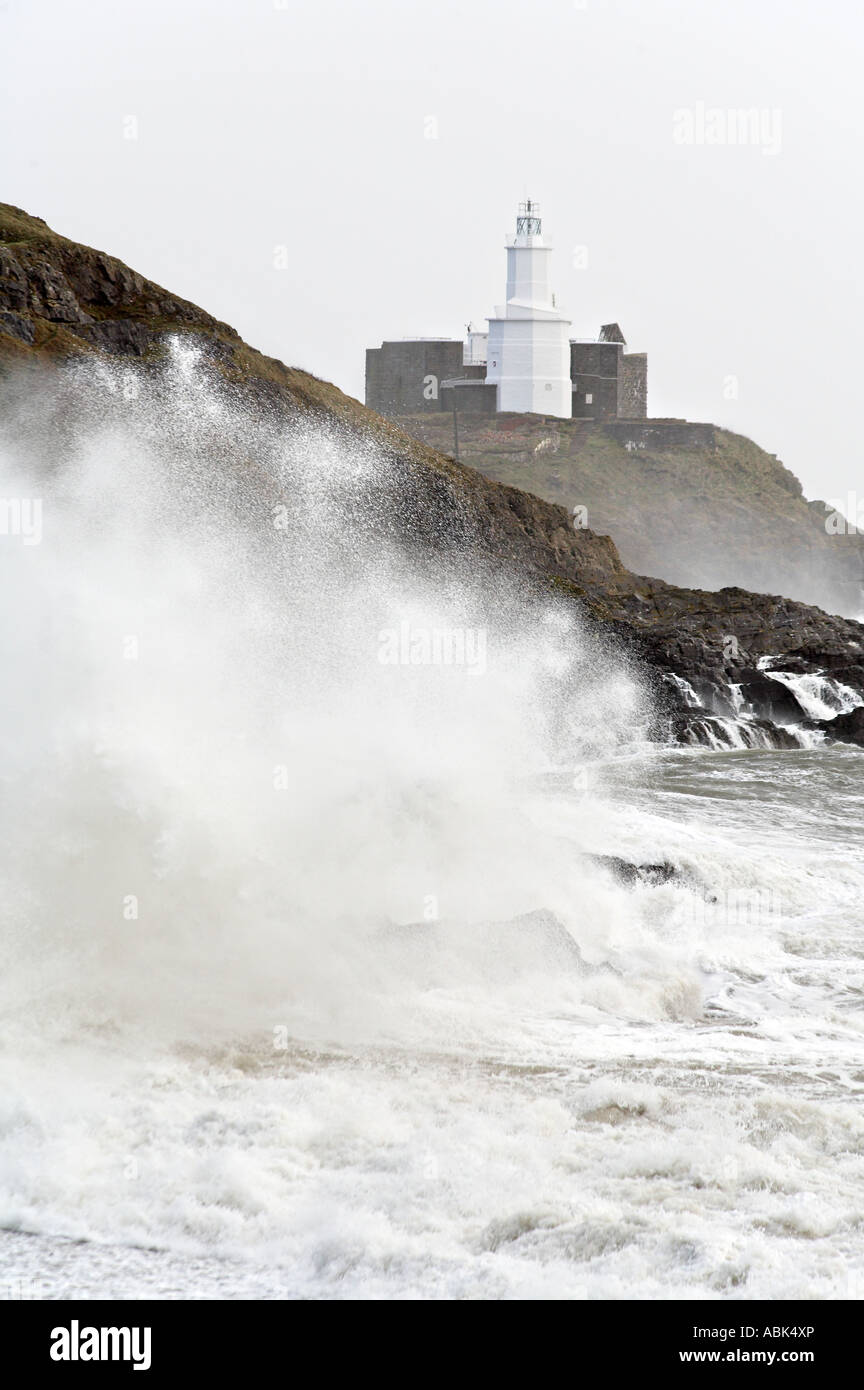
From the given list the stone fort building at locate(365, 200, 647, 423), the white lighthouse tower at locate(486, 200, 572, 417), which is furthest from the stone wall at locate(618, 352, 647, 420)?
the white lighthouse tower at locate(486, 200, 572, 417)

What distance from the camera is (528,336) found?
64.6 metres

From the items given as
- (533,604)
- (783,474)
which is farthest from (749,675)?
(783,474)

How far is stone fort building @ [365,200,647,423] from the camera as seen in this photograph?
212 feet

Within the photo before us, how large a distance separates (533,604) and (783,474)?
5033cm

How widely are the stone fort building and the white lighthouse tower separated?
0.16ft

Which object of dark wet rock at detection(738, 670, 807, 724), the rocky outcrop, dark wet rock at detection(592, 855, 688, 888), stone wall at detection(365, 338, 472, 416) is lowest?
dark wet rock at detection(592, 855, 688, 888)

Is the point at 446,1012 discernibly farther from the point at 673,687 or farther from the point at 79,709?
the point at 673,687

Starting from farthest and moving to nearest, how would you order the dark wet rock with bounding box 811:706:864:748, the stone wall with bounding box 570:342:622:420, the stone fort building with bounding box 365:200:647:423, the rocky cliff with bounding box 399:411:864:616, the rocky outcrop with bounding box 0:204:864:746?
1. the stone wall with bounding box 570:342:622:420
2. the stone fort building with bounding box 365:200:647:423
3. the rocky cliff with bounding box 399:411:864:616
4. the rocky outcrop with bounding box 0:204:864:746
5. the dark wet rock with bounding box 811:706:864:748

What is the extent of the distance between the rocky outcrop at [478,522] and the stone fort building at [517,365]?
3339 cm

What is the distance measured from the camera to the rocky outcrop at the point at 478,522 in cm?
2547

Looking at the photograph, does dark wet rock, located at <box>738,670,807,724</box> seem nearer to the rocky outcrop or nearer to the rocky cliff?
the rocky outcrop

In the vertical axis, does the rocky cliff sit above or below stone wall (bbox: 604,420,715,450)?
below

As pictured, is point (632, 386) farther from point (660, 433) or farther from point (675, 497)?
point (675, 497)

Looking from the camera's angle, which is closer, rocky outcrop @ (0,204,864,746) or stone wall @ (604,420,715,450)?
rocky outcrop @ (0,204,864,746)
